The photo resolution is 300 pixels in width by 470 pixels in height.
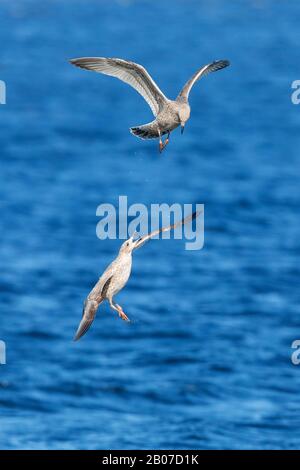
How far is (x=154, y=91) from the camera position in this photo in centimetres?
1112

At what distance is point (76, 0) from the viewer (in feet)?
362

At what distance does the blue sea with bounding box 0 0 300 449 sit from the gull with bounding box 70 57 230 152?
2655 cm

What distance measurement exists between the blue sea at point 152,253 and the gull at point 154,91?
87.1ft

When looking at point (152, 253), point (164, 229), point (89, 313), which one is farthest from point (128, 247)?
point (152, 253)

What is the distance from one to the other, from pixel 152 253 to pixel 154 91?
44634mm

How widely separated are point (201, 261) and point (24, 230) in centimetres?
749

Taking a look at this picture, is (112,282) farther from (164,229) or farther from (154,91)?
(154,91)

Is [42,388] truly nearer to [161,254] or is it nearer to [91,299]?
[161,254]

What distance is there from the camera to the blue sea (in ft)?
141

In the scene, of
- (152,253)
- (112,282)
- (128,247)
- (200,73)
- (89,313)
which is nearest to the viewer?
(89,313)

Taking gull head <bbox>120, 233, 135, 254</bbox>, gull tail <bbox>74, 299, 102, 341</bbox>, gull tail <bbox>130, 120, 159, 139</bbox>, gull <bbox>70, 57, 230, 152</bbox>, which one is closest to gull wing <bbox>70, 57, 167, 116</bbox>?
gull <bbox>70, 57, 230, 152</bbox>

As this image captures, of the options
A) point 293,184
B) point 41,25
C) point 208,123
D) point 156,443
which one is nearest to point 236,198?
point 293,184

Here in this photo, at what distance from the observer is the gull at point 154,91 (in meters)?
10.8

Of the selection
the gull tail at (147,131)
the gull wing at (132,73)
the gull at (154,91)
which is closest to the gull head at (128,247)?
the gull at (154,91)
